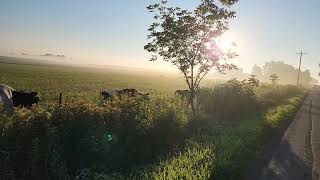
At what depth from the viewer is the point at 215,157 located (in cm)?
1323

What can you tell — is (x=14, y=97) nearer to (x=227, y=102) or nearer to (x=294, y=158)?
(x=227, y=102)

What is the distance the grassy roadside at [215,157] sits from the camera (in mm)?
11141

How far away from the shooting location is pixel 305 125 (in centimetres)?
2462

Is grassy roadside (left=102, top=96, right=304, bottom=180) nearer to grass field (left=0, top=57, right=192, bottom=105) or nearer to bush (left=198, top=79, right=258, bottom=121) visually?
grass field (left=0, top=57, right=192, bottom=105)

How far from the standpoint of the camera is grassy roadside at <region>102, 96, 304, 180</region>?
11.1 meters

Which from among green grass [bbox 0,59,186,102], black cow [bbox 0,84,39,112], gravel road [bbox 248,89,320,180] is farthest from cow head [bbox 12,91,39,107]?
gravel road [bbox 248,89,320,180]

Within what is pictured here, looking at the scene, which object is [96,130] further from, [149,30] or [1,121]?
[149,30]

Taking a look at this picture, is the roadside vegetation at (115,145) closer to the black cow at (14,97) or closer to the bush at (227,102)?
the bush at (227,102)

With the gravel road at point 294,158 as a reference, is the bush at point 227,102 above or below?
above

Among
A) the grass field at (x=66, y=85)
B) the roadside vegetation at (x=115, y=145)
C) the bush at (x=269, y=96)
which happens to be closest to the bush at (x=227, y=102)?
the bush at (x=269, y=96)

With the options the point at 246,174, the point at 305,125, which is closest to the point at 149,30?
the point at 305,125

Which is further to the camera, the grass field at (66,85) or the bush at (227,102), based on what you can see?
the grass field at (66,85)

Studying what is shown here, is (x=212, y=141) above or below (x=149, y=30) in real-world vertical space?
below

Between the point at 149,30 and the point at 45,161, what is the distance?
45.5 feet
